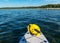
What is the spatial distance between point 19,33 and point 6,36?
191 centimetres

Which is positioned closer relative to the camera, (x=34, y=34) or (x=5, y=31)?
(x=34, y=34)

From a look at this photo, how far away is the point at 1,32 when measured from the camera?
23.5m

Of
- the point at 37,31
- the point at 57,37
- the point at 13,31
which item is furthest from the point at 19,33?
the point at 37,31

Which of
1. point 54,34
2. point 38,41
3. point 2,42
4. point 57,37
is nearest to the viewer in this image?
point 38,41

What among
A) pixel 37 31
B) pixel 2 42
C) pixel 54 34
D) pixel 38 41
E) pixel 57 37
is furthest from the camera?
pixel 54 34

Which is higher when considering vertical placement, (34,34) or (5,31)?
(34,34)

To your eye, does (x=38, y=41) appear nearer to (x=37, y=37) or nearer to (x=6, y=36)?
(x=37, y=37)

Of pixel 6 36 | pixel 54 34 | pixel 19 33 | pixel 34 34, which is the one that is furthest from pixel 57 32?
pixel 34 34

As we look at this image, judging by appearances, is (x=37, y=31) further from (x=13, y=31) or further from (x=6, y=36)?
(x=13, y=31)

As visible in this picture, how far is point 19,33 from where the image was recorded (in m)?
23.0

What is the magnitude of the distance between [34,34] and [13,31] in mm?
8207

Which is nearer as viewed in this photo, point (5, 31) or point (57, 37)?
point (57, 37)

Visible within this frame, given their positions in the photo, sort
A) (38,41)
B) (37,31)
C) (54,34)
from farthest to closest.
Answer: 1. (54,34)
2. (37,31)
3. (38,41)

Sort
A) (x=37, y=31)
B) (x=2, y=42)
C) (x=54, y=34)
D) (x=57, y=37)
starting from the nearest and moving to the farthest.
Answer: (x=37, y=31), (x=2, y=42), (x=57, y=37), (x=54, y=34)
